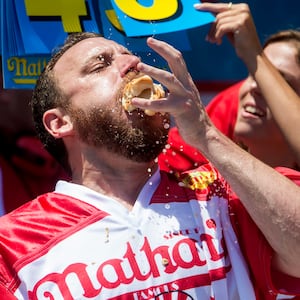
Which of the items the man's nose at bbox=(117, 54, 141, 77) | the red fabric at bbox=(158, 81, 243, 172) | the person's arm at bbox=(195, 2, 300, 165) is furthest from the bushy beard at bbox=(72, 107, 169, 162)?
the person's arm at bbox=(195, 2, 300, 165)

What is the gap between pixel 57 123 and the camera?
1.72 meters

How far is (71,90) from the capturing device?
168 centimetres

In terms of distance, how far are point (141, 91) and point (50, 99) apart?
0.95 ft

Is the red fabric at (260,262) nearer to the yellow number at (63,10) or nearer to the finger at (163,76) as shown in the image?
the finger at (163,76)

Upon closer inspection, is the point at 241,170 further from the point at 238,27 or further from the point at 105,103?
the point at 238,27

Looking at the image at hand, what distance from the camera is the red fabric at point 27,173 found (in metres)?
2.38

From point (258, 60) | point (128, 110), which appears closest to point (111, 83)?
point (128, 110)

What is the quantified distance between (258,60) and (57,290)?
94 cm

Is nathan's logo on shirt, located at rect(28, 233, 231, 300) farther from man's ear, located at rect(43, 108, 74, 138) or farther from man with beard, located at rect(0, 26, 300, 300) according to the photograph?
man's ear, located at rect(43, 108, 74, 138)

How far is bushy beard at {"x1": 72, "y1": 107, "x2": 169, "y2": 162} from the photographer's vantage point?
61.8 inches

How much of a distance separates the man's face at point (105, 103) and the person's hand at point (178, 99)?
0.13m

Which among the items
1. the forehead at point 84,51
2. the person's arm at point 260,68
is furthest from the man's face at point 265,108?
the forehead at point 84,51

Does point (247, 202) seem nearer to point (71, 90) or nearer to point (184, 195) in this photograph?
point (184, 195)

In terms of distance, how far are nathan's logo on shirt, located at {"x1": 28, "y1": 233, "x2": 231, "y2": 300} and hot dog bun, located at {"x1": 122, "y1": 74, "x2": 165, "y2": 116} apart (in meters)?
0.28
